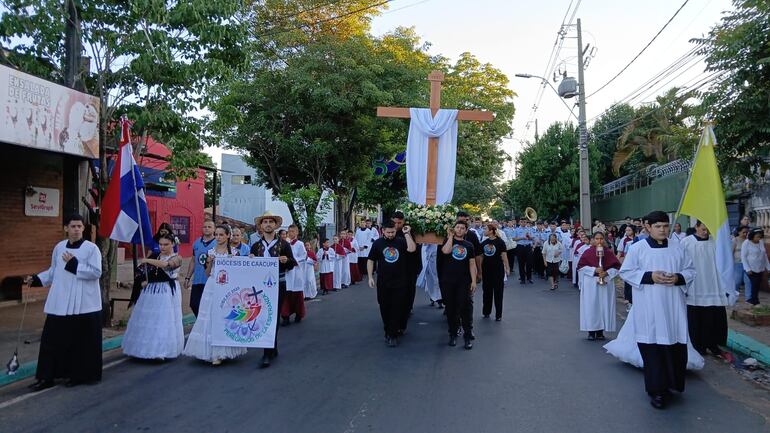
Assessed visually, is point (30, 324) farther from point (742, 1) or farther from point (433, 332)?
point (742, 1)

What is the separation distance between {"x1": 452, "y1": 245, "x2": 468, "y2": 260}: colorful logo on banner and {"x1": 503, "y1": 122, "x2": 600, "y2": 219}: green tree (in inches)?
925

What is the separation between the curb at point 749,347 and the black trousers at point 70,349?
308 inches

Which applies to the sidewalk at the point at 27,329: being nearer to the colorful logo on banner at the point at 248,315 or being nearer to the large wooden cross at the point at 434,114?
the colorful logo on banner at the point at 248,315

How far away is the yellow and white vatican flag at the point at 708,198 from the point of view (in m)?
6.37

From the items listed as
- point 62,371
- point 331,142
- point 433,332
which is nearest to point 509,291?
point 433,332

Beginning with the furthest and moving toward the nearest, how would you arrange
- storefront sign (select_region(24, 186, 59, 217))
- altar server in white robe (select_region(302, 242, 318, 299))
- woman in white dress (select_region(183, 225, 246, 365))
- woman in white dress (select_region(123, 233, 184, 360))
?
altar server in white robe (select_region(302, 242, 318, 299)), storefront sign (select_region(24, 186, 59, 217)), woman in white dress (select_region(123, 233, 184, 360)), woman in white dress (select_region(183, 225, 246, 365))

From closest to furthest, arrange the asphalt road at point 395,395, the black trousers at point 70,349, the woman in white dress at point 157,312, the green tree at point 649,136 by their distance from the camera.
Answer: the asphalt road at point 395,395 → the black trousers at point 70,349 → the woman in white dress at point 157,312 → the green tree at point 649,136

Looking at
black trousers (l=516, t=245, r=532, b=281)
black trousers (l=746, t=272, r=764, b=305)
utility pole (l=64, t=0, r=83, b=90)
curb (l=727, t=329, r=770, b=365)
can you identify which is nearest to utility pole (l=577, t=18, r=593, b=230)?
black trousers (l=516, t=245, r=532, b=281)

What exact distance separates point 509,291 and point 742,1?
336 inches

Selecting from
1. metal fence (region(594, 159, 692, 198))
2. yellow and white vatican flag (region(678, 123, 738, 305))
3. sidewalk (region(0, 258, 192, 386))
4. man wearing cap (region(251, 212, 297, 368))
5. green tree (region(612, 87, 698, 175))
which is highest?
green tree (region(612, 87, 698, 175))

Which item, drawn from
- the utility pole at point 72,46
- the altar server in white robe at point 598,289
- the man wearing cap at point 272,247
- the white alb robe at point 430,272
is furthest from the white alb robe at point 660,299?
the utility pole at point 72,46

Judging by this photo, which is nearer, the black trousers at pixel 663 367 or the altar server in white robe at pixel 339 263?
the black trousers at pixel 663 367

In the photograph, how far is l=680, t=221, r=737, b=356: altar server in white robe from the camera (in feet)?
24.2

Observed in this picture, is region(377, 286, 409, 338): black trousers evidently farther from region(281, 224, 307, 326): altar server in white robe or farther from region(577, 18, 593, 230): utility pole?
region(577, 18, 593, 230): utility pole
